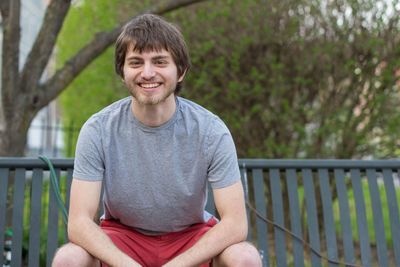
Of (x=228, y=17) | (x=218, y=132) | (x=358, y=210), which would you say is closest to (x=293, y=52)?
(x=228, y=17)

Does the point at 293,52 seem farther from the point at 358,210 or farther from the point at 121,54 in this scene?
the point at 121,54

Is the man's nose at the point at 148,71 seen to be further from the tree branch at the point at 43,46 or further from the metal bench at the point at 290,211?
the tree branch at the point at 43,46

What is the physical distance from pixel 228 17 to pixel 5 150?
2.69m

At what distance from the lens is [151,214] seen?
2.91 meters

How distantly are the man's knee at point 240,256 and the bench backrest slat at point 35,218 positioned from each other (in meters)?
1.10

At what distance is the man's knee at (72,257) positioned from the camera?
100 inches

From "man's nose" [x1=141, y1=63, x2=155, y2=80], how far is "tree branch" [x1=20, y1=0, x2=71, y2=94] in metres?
2.04

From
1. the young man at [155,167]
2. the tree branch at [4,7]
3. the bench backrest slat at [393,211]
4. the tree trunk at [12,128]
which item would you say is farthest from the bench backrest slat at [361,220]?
the tree branch at [4,7]

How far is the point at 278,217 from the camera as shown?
3.54 metres

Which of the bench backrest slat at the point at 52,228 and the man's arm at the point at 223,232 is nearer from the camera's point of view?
the man's arm at the point at 223,232

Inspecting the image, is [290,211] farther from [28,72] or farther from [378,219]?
[28,72]

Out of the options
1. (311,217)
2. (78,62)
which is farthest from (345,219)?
(78,62)

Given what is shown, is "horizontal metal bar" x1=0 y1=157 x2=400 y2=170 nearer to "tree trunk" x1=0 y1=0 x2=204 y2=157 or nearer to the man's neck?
the man's neck

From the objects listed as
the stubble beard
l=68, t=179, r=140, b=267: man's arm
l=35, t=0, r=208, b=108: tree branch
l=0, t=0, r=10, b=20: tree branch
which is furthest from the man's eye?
l=0, t=0, r=10, b=20: tree branch
